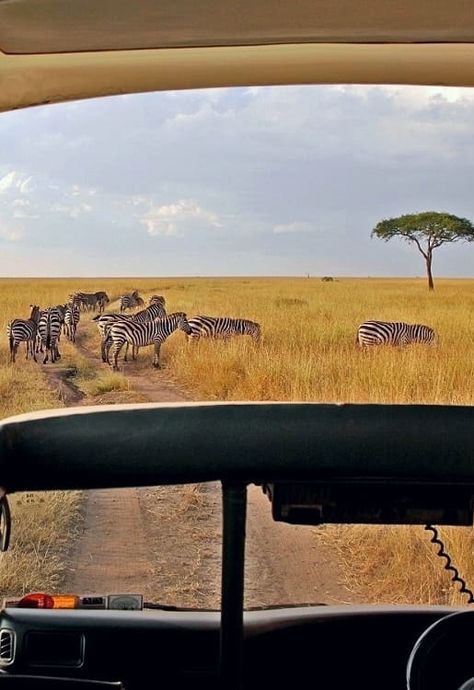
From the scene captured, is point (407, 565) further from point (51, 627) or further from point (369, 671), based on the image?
point (51, 627)

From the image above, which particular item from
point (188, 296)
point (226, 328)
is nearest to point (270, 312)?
point (226, 328)

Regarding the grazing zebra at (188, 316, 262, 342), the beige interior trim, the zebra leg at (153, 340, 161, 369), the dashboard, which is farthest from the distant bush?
the dashboard

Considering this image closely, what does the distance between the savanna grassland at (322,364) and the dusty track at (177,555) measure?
0.26ft

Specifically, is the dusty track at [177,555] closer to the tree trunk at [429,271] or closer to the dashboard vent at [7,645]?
the dashboard vent at [7,645]

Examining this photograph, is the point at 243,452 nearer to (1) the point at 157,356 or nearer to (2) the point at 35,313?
(2) the point at 35,313

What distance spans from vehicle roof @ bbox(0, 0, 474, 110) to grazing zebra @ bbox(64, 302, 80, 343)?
2.50 meters

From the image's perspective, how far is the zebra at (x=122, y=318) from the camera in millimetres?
3674

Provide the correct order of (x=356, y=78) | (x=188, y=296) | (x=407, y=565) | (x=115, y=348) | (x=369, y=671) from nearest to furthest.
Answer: (x=369, y=671), (x=356, y=78), (x=407, y=565), (x=115, y=348), (x=188, y=296)

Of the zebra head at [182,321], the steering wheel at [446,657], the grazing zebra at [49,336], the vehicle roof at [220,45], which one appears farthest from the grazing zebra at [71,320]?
the steering wheel at [446,657]

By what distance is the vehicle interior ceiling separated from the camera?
0.74m

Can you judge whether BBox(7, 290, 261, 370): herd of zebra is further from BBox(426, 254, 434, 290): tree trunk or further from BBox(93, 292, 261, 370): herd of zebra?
BBox(426, 254, 434, 290): tree trunk

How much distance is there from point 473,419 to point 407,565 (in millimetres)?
874

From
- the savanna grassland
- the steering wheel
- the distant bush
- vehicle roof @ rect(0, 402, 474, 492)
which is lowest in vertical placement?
the steering wheel

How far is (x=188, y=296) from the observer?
6.14 meters
